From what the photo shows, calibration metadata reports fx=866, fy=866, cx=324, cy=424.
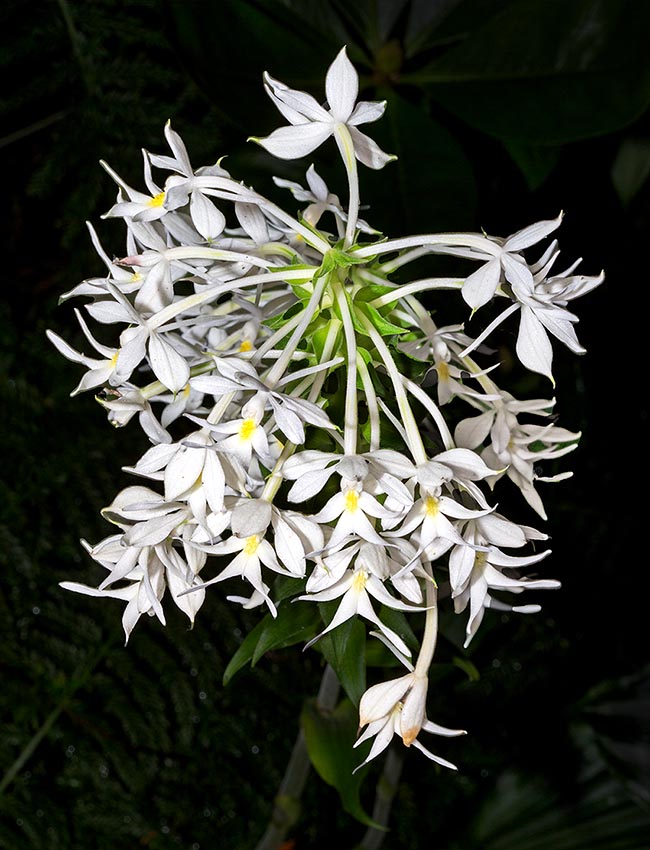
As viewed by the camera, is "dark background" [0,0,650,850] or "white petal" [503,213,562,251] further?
"dark background" [0,0,650,850]

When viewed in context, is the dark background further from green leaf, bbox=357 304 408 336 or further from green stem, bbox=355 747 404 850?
green leaf, bbox=357 304 408 336

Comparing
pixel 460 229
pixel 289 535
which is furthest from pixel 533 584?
pixel 460 229

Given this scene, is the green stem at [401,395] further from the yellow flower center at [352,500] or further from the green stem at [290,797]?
the green stem at [290,797]

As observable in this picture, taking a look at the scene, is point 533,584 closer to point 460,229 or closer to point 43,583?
point 460,229

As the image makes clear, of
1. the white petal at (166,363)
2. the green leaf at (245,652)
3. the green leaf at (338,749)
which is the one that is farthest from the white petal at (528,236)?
the green leaf at (338,749)

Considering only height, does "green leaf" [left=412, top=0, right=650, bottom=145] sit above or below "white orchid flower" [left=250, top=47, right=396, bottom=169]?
above

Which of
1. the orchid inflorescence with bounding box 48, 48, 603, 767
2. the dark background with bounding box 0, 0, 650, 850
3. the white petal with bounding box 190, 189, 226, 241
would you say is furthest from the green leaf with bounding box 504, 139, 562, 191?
the white petal with bounding box 190, 189, 226, 241

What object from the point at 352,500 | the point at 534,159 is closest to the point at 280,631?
the point at 352,500
